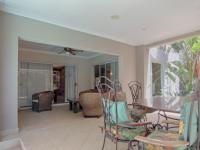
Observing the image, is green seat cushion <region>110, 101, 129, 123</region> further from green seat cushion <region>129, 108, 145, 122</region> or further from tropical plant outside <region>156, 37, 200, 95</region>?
tropical plant outside <region>156, 37, 200, 95</region>

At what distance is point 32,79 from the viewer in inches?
289

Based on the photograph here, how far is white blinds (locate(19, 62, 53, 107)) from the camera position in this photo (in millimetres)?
7012

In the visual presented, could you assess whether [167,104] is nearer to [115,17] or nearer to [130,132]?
[130,132]

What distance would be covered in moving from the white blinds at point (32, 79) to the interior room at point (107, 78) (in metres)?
0.04

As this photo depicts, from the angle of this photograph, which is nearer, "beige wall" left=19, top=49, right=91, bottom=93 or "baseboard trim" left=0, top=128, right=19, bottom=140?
"baseboard trim" left=0, top=128, right=19, bottom=140

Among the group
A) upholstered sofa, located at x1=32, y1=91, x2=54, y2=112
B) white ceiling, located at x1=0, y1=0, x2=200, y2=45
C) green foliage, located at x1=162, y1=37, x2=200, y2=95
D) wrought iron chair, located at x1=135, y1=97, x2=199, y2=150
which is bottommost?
upholstered sofa, located at x1=32, y1=91, x2=54, y2=112

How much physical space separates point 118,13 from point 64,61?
504cm

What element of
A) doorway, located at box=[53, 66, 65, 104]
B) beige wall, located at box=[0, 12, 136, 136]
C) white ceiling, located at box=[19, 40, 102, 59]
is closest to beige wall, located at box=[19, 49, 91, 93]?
white ceiling, located at box=[19, 40, 102, 59]

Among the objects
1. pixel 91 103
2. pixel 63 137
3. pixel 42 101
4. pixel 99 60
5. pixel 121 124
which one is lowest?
pixel 63 137

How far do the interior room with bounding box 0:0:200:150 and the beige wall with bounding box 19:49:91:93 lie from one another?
0.09 meters

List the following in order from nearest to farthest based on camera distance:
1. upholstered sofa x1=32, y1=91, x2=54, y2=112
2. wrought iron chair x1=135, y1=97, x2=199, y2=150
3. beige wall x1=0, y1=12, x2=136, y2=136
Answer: wrought iron chair x1=135, y1=97, x2=199, y2=150, beige wall x1=0, y1=12, x2=136, y2=136, upholstered sofa x1=32, y1=91, x2=54, y2=112

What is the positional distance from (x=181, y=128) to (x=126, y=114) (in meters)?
0.68

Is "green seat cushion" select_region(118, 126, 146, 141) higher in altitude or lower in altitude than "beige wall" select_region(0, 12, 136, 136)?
lower

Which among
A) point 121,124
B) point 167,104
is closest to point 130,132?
point 121,124
